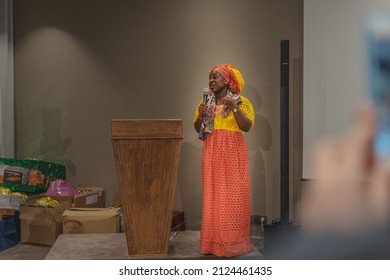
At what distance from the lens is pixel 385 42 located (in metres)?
1.91

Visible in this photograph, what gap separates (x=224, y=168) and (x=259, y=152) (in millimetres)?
704

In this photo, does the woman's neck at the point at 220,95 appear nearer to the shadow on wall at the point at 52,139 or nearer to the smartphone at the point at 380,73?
the smartphone at the point at 380,73

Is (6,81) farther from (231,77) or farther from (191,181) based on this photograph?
(231,77)

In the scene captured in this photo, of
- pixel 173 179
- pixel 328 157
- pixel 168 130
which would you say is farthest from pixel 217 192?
pixel 328 157

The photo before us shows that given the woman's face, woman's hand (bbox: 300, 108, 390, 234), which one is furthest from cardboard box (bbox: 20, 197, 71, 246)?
woman's hand (bbox: 300, 108, 390, 234)

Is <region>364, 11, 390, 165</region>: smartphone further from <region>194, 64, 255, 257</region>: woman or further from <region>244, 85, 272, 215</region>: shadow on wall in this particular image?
<region>244, 85, 272, 215</region>: shadow on wall

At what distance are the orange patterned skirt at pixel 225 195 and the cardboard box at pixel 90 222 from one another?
26.4 inches

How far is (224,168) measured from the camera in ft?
7.09

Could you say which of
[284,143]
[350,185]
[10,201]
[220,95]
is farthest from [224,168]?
[10,201]

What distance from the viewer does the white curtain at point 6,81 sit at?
120 inches

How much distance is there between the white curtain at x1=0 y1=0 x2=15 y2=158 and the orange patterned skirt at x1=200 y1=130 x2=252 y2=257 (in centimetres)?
155

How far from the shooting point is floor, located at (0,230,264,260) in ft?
7.11
